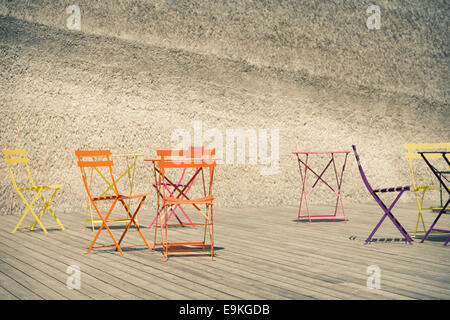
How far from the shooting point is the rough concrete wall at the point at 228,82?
8.19 meters

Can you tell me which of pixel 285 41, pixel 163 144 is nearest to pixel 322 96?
pixel 285 41

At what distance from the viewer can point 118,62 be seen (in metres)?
9.04

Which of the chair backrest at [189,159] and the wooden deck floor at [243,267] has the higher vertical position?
the chair backrest at [189,159]

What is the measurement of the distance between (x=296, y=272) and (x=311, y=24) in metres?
8.68

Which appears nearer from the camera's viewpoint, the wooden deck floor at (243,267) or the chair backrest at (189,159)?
the wooden deck floor at (243,267)

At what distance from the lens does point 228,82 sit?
995 cm

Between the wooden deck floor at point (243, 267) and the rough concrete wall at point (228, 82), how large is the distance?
2.70m

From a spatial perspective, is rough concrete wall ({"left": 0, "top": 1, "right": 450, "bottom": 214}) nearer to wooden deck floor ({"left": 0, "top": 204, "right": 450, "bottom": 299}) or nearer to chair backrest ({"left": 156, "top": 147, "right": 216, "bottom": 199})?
wooden deck floor ({"left": 0, "top": 204, "right": 450, "bottom": 299})

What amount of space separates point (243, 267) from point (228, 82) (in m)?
6.43

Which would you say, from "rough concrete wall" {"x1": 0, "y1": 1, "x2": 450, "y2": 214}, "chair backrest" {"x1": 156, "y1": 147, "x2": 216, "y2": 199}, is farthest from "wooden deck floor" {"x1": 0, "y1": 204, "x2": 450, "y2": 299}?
"rough concrete wall" {"x1": 0, "y1": 1, "x2": 450, "y2": 214}

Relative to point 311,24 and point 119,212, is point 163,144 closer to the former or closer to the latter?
point 119,212

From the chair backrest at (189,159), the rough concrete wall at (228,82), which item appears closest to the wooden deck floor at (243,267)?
the chair backrest at (189,159)

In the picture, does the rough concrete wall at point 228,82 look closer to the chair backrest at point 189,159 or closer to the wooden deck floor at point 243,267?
the wooden deck floor at point 243,267

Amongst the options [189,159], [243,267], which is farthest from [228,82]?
[243,267]
